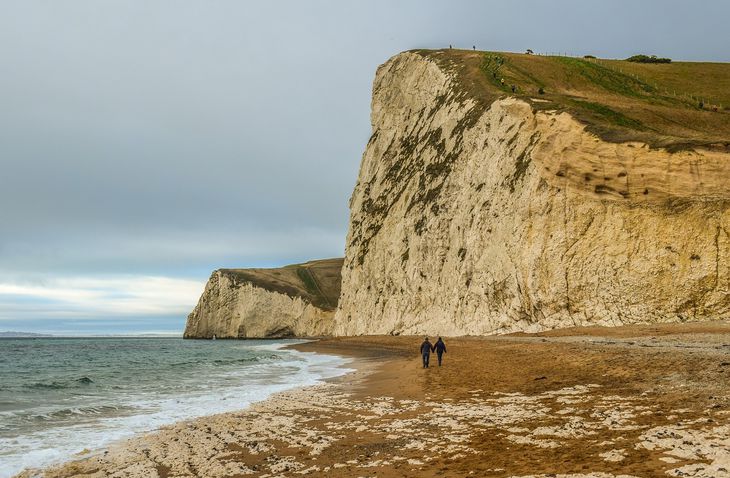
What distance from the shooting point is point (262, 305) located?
10825cm

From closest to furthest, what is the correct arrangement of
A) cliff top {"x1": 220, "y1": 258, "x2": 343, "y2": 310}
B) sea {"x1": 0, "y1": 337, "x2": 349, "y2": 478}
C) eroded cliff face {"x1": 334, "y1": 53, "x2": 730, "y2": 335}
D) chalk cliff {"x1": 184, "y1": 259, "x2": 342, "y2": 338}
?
sea {"x1": 0, "y1": 337, "x2": 349, "y2": 478} < eroded cliff face {"x1": 334, "y1": 53, "x2": 730, "y2": 335} < chalk cliff {"x1": 184, "y1": 259, "x2": 342, "y2": 338} < cliff top {"x1": 220, "y1": 258, "x2": 343, "y2": 310}

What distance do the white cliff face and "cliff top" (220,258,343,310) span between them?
1.35 m

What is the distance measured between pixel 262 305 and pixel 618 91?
77.4m

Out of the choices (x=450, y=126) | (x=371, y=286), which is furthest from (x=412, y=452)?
(x=371, y=286)

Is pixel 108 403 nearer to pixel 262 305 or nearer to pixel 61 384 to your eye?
pixel 61 384

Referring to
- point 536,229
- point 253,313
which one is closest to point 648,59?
point 536,229

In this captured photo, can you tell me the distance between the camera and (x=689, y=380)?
1169 cm

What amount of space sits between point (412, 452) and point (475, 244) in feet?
116

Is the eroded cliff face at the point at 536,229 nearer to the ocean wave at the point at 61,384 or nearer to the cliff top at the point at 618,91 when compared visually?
the cliff top at the point at 618,91

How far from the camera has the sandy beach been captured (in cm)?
742

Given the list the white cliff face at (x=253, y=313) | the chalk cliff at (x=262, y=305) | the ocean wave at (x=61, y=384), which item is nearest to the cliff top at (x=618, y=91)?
the ocean wave at (x=61, y=384)

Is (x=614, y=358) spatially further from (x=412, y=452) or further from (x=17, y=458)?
(x=17, y=458)

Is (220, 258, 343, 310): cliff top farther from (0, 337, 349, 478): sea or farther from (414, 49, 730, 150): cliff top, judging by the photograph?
(0, 337, 349, 478): sea

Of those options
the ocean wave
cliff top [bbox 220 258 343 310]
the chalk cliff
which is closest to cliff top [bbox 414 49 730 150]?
the ocean wave
